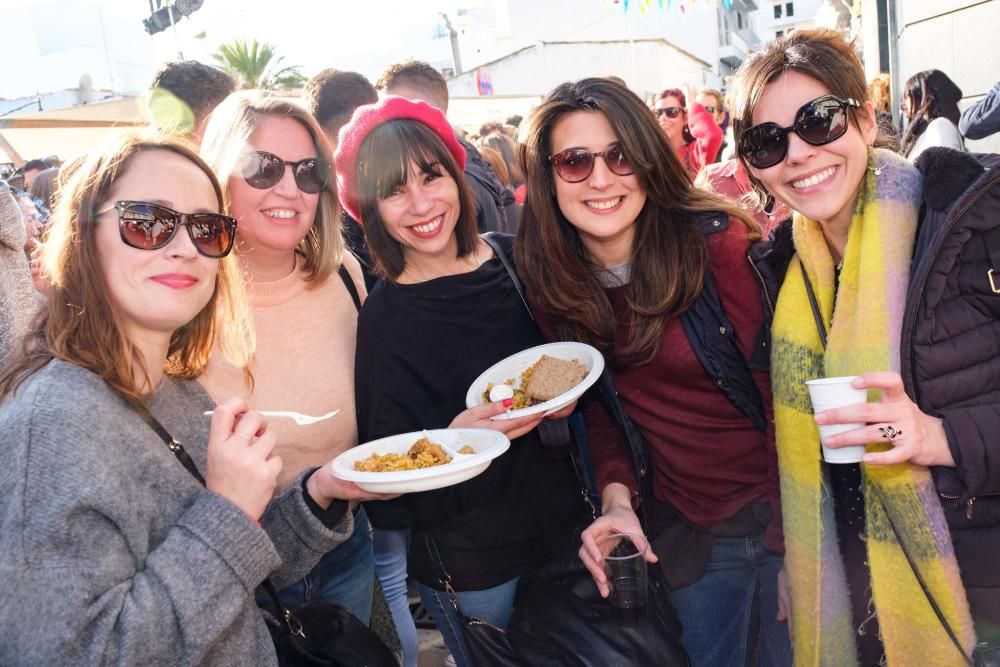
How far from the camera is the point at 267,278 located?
2.82 meters

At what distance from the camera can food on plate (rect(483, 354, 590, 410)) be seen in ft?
7.98

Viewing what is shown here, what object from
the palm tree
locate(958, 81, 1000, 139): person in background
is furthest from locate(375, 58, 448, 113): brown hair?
the palm tree

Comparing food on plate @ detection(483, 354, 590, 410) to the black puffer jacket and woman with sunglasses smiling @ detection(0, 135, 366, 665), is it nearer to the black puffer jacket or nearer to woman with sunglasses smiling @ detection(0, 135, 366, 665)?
woman with sunglasses smiling @ detection(0, 135, 366, 665)

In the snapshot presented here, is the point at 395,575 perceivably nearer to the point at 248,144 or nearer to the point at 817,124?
the point at 248,144

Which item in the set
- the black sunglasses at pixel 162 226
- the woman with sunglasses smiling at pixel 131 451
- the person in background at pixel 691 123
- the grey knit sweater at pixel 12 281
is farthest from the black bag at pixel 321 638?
the person in background at pixel 691 123

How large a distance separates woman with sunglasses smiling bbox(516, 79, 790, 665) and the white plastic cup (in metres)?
0.56

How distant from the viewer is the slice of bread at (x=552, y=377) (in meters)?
2.43

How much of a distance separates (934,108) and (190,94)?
5835mm

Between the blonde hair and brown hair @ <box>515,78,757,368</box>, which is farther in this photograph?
the blonde hair

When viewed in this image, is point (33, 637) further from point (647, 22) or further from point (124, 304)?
point (647, 22)

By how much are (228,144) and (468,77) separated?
3096 centimetres

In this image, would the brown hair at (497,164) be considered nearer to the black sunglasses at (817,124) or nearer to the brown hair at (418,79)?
the brown hair at (418,79)

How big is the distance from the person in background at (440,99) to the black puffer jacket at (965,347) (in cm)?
298

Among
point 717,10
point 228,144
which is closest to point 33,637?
point 228,144
